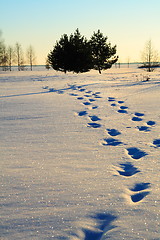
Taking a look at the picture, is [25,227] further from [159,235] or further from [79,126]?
[79,126]

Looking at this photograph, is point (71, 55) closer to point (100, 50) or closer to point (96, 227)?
point (100, 50)

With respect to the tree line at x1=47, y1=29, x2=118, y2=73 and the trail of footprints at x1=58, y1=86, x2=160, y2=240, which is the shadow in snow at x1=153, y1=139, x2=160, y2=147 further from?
the tree line at x1=47, y1=29, x2=118, y2=73

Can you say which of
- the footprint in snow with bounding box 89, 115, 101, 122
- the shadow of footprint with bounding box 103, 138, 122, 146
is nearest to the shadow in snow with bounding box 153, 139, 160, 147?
the shadow of footprint with bounding box 103, 138, 122, 146

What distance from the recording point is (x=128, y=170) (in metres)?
2.38

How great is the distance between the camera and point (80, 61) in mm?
30438

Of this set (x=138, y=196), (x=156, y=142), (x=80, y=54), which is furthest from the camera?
(x=80, y=54)

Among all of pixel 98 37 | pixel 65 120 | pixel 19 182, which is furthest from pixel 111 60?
pixel 19 182

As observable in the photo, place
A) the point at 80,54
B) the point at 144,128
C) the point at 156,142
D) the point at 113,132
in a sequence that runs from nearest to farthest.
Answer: the point at 156,142, the point at 113,132, the point at 144,128, the point at 80,54

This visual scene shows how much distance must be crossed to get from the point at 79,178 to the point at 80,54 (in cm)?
2931

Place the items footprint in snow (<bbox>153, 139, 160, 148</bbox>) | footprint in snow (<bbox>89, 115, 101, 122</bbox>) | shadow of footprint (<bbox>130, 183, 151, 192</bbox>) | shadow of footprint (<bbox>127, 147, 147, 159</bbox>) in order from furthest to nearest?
footprint in snow (<bbox>89, 115, 101, 122</bbox>), footprint in snow (<bbox>153, 139, 160, 148</bbox>), shadow of footprint (<bbox>127, 147, 147, 159</bbox>), shadow of footprint (<bbox>130, 183, 151, 192</bbox>)

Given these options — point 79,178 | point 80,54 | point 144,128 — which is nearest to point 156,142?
point 144,128

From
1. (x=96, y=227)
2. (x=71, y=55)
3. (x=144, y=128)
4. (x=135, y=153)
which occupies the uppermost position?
(x=71, y=55)

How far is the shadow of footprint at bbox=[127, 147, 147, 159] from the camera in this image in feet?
8.99

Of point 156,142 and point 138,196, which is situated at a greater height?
point 156,142
